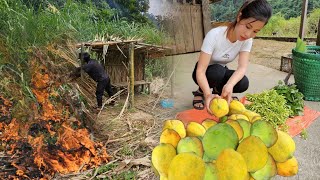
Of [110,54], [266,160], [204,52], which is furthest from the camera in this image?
[110,54]

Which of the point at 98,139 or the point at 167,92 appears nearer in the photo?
the point at 98,139

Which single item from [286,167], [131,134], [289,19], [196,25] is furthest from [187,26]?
[289,19]

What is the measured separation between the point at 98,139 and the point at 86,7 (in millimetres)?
1121

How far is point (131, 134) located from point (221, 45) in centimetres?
118

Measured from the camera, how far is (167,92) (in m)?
3.34

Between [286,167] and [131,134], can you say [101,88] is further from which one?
[286,167]

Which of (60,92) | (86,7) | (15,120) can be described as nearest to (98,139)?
(60,92)

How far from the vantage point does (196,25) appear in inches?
181

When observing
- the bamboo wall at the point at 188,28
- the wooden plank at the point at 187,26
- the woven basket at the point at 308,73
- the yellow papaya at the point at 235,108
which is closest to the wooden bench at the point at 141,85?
the bamboo wall at the point at 188,28

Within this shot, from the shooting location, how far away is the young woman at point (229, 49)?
1699 millimetres

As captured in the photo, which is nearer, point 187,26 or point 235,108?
point 235,108

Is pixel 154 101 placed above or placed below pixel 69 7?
below

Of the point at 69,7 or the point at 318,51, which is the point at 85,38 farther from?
the point at 318,51

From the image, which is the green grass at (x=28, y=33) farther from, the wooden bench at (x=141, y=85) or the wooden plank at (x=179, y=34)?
the wooden plank at (x=179, y=34)
